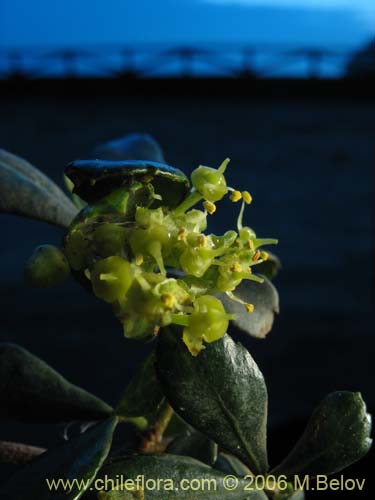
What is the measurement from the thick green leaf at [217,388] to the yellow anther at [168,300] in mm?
73

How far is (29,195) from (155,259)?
173mm

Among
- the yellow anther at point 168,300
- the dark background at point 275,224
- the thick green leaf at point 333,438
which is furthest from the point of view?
the dark background at point 275,224

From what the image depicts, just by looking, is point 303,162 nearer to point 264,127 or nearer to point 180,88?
point 264,127

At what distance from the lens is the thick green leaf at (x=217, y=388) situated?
1.49 feet

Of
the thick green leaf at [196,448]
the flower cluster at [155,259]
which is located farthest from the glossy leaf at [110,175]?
the thick green leaf at [196,448]

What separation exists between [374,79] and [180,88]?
2312mm

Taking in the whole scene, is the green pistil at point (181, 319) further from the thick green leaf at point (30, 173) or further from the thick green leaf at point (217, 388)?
the thick green leaf at point (30, 173)

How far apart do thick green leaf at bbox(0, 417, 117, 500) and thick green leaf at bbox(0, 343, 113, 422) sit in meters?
0.10

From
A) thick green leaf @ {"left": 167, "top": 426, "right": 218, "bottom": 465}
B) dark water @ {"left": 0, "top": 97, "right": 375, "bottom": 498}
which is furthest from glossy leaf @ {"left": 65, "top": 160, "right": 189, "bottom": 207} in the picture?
dark water @ {"left": 0, "top": 97, "right": 375, "bottom": 498}

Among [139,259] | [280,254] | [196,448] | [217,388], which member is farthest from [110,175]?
[280,254]

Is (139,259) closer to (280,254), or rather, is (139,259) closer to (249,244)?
(249,244)

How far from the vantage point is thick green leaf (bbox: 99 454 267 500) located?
455mm

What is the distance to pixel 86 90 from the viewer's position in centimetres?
945

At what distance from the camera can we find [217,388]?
466 millimetres
